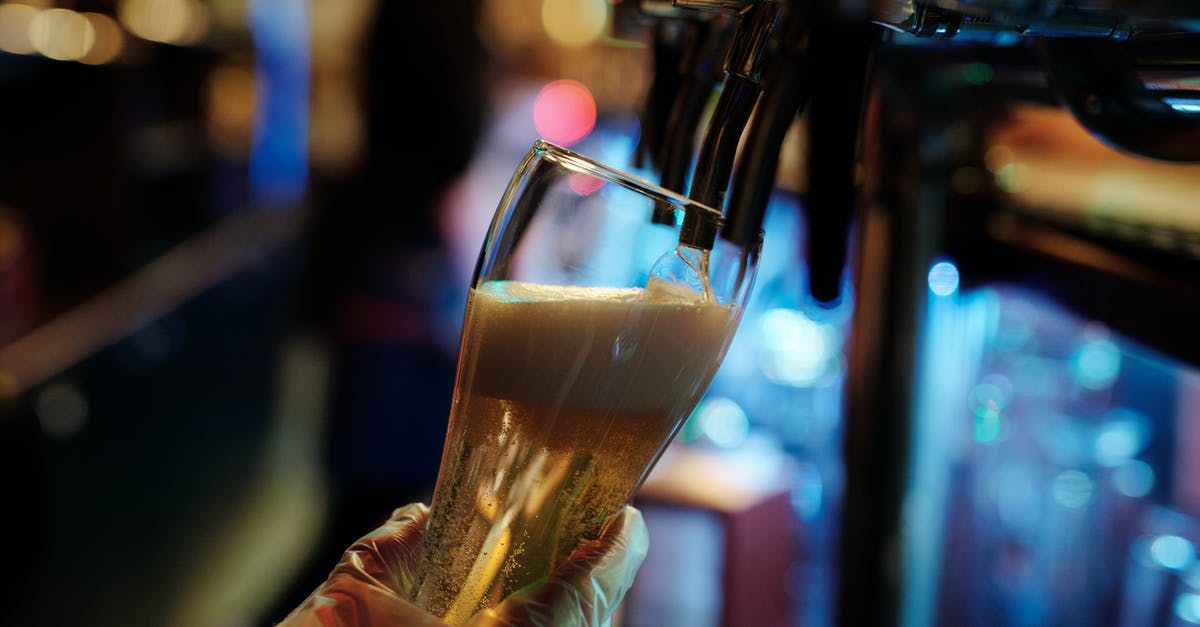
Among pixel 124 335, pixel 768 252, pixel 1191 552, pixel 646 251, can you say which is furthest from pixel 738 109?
pixel 124 335

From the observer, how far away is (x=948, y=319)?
0.92 m

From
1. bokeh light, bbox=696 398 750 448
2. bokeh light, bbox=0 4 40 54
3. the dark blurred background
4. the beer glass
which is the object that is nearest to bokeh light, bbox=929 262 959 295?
the dark blurred background

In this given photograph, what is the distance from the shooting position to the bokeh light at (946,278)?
0.91 meters

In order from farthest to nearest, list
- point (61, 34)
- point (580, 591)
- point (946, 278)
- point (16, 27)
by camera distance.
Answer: point (61, 34), point (16, 27), point (946, 278), point (580, 591)

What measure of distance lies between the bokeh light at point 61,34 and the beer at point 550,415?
3.21 metres

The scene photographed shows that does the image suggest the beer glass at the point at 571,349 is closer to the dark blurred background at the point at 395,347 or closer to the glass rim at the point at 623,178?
the glass rim at the point at 623,178

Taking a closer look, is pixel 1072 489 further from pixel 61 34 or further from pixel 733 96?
pixel 61 34

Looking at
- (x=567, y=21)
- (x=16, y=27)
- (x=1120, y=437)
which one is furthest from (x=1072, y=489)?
(x=567, y=21)

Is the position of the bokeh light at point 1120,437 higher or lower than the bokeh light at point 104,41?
lower

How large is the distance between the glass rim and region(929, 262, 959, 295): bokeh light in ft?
1.30

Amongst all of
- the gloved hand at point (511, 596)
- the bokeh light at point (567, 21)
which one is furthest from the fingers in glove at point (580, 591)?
the bokeh light at point (567, 21)

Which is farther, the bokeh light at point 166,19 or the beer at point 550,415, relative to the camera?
the bokeh light at point 166,19

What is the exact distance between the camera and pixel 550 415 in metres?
0.64

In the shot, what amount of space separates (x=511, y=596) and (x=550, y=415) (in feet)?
0.48
